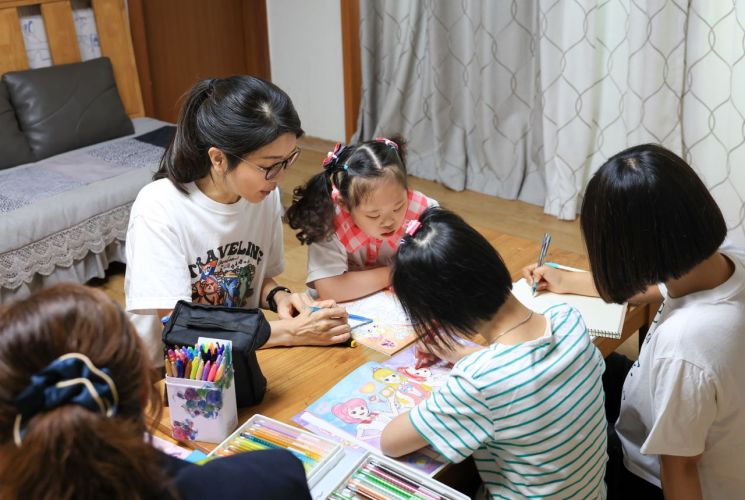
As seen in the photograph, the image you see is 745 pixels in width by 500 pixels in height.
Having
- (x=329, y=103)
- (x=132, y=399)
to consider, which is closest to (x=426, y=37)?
(x=329, y=103)

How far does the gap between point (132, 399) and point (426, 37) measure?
3706 mm

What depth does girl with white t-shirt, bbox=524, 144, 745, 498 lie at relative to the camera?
129cm

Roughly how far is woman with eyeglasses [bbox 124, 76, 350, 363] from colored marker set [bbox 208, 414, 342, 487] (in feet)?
1.03

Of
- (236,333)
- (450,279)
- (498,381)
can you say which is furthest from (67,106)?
(498,381)

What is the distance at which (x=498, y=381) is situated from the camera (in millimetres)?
1178

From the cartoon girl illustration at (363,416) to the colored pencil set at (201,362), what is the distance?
24cm

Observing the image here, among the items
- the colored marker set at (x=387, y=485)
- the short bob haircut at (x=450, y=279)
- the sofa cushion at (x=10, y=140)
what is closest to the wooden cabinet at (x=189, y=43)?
the sofa cushion at (x=10, y=140)

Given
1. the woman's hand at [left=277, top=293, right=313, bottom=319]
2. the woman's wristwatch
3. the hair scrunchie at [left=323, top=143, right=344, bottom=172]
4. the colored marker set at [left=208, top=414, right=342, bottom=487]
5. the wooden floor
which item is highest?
the hair scrunchie at [left=323, top=143, right=344, bottom=172]

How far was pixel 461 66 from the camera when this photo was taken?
4.10 metres

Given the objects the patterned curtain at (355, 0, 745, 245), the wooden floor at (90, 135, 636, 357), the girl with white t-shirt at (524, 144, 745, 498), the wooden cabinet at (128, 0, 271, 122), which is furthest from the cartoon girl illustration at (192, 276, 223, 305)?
the wooden cabinet at (128, 0, 271, 122)

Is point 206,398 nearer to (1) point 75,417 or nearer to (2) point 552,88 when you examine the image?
(1) point 75,417

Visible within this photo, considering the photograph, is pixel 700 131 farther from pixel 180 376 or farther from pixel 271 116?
pixel 180 376

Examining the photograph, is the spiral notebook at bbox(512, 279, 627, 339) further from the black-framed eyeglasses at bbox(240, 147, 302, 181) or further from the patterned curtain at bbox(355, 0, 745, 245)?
the patterned curtain at bbox(355, 0, 745, 245)

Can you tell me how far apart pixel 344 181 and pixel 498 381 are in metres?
0.85
